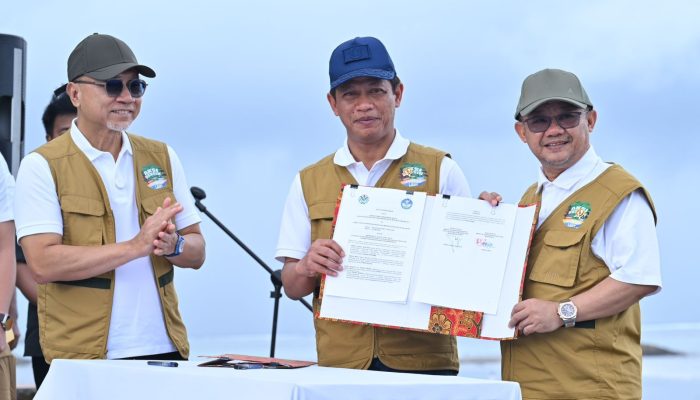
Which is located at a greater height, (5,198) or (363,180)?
(363,180)

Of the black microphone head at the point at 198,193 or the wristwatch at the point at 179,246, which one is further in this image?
the black microphone head at the point at 198,193

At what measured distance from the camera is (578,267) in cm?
303

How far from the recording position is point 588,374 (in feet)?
9.89

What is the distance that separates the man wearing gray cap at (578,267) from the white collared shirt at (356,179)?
29 cm

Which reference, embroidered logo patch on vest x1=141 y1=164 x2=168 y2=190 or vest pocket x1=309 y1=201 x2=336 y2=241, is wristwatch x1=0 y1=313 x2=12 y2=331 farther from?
vest pocket x1=309 y1=201 x2=336 y2=241

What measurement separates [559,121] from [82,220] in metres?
1.49

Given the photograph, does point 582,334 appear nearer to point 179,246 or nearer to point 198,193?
point 179,246

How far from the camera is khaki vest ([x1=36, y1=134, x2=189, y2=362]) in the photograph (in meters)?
3.17

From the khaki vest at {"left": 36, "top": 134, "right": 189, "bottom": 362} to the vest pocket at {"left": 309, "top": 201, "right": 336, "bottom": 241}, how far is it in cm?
48

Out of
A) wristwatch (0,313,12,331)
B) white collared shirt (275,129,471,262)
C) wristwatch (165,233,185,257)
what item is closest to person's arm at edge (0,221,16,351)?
wristwatch (0,313,12,331)

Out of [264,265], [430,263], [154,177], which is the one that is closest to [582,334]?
[430,263]

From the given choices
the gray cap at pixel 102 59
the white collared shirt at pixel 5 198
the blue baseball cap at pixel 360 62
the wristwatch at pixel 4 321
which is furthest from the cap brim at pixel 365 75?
the wristwatch at pixel 4 321

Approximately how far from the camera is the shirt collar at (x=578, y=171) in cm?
315

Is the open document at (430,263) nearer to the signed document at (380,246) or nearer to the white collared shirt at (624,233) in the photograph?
the signed document at (380,246)
